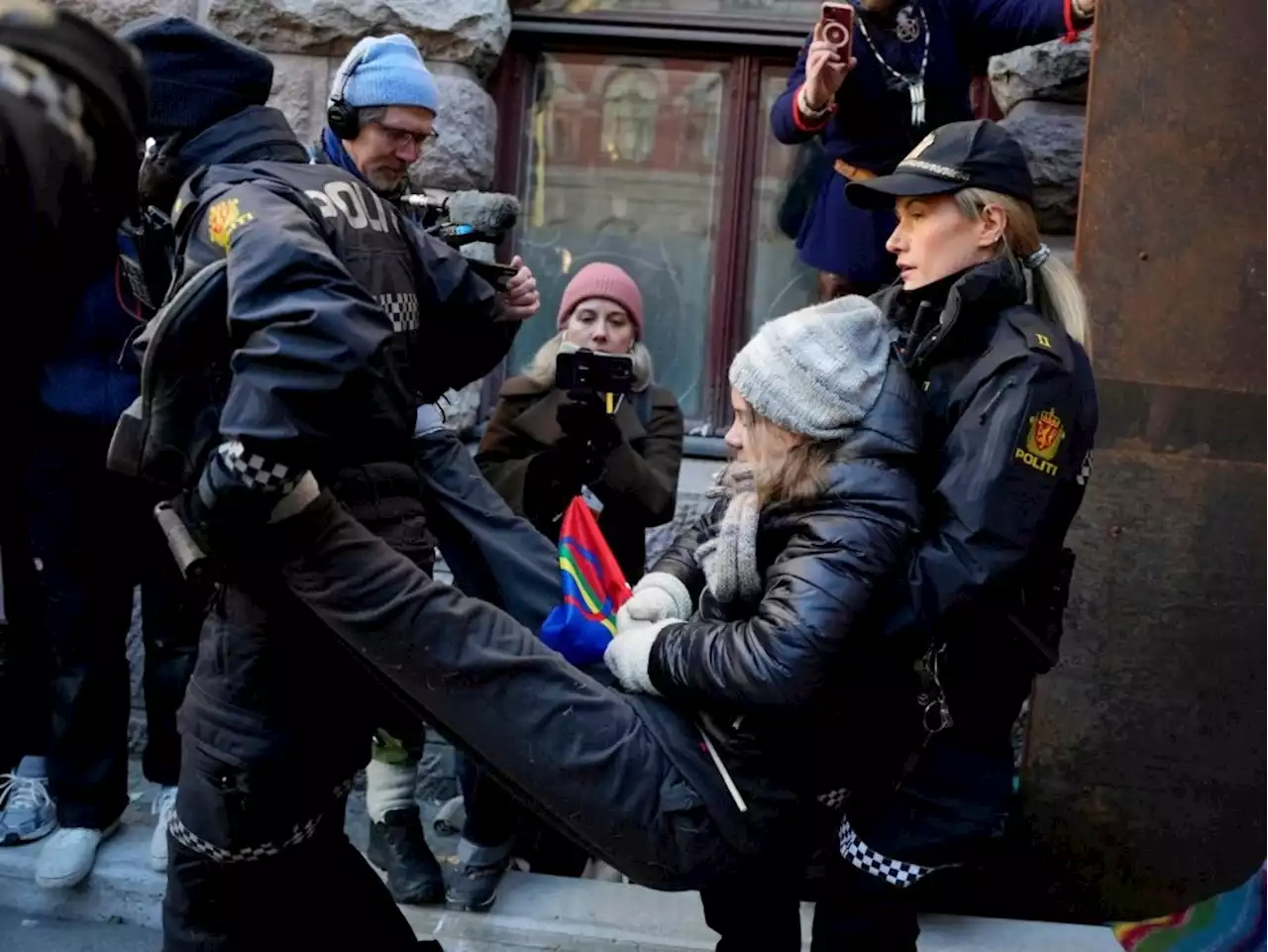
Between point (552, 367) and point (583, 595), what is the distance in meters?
1.27

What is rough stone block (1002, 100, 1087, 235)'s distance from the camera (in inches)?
162

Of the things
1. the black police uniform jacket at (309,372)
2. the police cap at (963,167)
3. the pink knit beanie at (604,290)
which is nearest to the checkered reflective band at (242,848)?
the black police uniform jacket at (309,372)

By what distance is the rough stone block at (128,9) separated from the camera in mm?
4332

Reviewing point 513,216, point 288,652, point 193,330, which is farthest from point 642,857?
point 513,216

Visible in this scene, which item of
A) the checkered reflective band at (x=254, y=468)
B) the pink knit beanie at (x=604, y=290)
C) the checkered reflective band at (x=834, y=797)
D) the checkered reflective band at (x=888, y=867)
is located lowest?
the checkered reflective band at (x=888, y=867)

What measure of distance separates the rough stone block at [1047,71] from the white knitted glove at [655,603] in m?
2.36

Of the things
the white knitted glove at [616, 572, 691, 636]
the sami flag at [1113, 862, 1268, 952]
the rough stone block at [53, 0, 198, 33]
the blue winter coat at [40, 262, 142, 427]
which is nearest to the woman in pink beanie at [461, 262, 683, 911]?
the blue winter coat at [40, 262, 142, 427]

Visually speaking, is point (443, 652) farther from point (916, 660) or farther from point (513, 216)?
point (513, 216)

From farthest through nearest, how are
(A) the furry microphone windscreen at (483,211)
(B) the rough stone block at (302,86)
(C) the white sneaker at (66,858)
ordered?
(B) the rough stone block at (302,86)
(C) the white sneaker at (66,858)
(A) the furry microphone windscreen at (483,211)

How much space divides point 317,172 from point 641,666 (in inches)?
45.2

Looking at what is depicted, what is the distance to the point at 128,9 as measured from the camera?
4.34 metres

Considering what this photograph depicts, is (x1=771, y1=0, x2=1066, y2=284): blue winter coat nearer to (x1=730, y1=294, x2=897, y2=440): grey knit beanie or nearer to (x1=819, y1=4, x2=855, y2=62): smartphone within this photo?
(x1=819, y1=4, x2=855, y2=62): smartphone

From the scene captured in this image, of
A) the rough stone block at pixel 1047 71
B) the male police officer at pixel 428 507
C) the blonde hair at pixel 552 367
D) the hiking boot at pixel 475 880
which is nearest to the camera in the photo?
the male police officer at pixel 428 507

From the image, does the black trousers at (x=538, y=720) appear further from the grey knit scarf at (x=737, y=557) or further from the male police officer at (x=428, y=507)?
the male police officer at (x=428, y=507)
